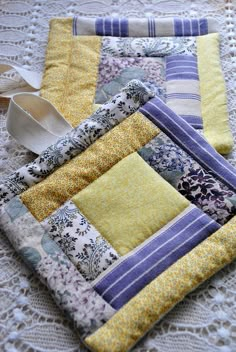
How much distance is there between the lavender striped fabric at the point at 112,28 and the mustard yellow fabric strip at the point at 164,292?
1.62 ft

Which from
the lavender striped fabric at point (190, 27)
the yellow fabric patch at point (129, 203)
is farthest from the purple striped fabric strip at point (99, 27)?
the yellow fabric patch at point (129, 203)

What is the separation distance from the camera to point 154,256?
72cm

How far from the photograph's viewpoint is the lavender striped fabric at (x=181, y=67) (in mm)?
949

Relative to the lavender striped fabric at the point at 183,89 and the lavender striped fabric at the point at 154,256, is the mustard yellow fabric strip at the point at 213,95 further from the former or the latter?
the lavender striped fabric at the point at 154,256

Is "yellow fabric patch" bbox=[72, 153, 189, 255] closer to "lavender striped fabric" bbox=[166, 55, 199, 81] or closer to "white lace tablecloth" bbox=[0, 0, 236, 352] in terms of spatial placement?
"white lace tablecloth" bbox=[0, 0, 236, 352]

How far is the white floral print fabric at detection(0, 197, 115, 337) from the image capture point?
26.6 inches

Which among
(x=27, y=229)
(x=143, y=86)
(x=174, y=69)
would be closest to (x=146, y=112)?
(x=143, y=86)

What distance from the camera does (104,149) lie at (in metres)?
0.82

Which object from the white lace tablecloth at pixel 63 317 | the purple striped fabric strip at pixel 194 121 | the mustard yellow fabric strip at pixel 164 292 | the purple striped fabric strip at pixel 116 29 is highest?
the purple striped fabric strip at pixel 116 29

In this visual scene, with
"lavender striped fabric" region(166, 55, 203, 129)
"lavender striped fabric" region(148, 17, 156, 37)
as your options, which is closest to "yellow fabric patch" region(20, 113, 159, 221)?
"lavender striped fabric" region(166, 55, 203, 129)

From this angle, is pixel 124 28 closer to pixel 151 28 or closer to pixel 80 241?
pixel 151 28

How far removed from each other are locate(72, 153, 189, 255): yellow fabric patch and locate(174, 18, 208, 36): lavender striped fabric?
14.2 inches

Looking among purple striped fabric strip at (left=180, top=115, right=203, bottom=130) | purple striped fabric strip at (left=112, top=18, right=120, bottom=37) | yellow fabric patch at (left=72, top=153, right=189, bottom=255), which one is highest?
purple striped fabric strip at (left=112, top=18, right=120, bottom=37)

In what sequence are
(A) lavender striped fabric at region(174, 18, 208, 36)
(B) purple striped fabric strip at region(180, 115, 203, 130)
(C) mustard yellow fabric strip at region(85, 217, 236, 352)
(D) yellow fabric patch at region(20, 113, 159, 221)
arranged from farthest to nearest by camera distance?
(A) lavender striped fabric at region(174, 18, 208, 36) → (B) purple striped fabric strip at region(180, 115, 203, 130) → (D) yellow fabric patch at region(20, 113, 159, 221) → (C) mustard yellow fabric strip at region(85, 217, 236, 352)
